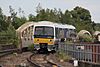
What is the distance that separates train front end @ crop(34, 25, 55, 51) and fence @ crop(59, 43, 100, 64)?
815cm

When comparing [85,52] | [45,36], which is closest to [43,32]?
[45,36]

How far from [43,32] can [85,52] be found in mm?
13473

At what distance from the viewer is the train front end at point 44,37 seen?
33594mm

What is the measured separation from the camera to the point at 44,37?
33.6 meters

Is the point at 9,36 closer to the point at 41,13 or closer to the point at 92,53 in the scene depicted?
the point at 92,53

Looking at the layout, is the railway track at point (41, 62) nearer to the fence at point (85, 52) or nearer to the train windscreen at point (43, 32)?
the fence at point (85, 52)

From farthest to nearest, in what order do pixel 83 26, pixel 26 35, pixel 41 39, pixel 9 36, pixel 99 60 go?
1. pixel 83 26
2. pixel 26 35
3. pixel 9 36
4. pixel 41 39
5. pixel 99 60

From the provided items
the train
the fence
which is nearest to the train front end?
the train

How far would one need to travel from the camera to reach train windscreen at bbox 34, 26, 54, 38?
33.7 m

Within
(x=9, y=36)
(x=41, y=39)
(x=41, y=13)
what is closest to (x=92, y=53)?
(x=41, y=39)

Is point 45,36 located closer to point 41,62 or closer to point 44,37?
point 44,37

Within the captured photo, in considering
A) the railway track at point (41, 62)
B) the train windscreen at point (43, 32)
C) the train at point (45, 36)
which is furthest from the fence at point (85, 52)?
the train windscreen at point (43, 32)

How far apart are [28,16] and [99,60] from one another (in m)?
50.5

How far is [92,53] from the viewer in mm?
19719
